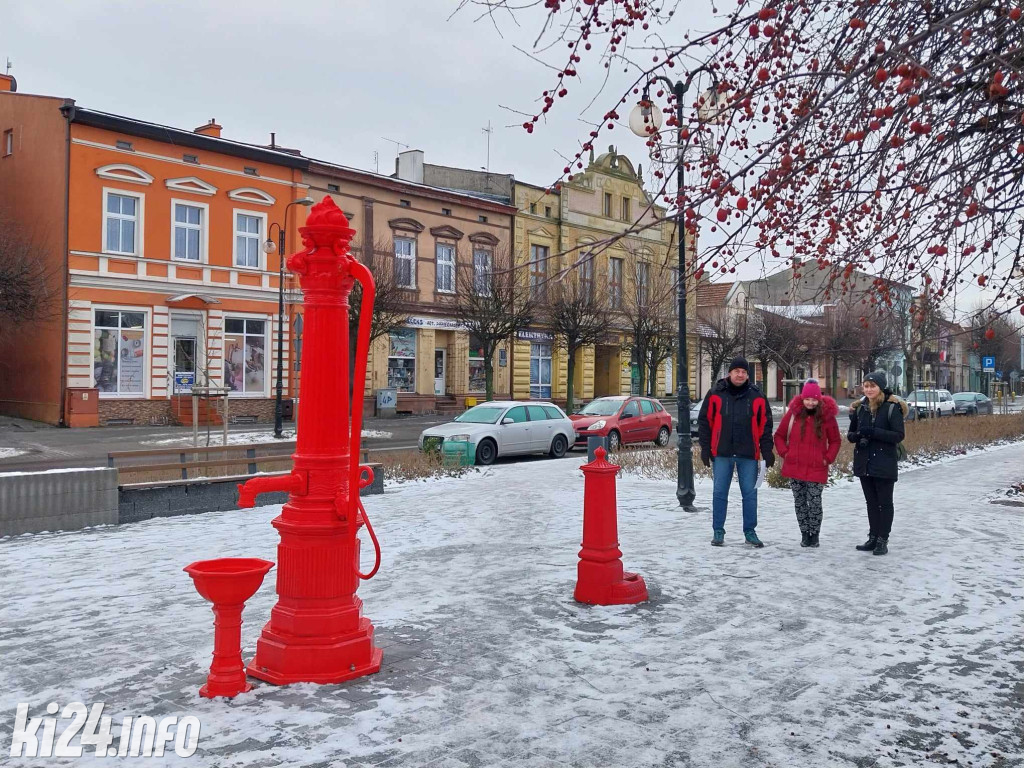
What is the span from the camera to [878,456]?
8117 millimetres

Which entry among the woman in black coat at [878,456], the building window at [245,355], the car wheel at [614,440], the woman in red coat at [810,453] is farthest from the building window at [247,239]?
the woman in black coat at [878,456]

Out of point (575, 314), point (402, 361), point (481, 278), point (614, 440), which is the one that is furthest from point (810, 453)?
point (402, 361)

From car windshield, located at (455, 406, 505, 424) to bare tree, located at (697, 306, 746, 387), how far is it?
21.9 meters

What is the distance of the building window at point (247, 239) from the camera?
28469 millimetres

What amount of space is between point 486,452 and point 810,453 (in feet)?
34.4

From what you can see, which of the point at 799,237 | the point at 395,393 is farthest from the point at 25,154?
the point at 799,237

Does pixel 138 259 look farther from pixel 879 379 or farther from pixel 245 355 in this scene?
pixel 879 379

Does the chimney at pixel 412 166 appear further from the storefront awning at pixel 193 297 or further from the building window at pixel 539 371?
the storefront awning at pixel 193 297

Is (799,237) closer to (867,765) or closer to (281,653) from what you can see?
(867,765)

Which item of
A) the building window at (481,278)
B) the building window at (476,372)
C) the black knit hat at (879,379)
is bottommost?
the black knit hat at (879,379)

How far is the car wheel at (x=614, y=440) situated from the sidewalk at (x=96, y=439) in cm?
529

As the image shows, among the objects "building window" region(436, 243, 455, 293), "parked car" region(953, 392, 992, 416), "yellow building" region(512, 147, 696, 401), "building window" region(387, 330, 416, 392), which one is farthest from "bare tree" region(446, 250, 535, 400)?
"parked car" region(953, 392, 992, 416)

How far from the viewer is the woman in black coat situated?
26.4 ft

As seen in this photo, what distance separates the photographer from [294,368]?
28.9 metres
